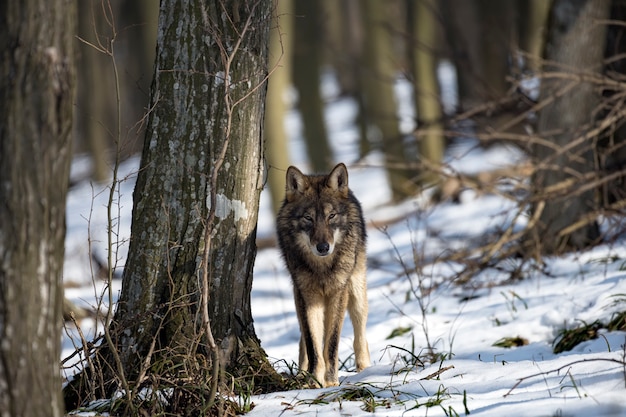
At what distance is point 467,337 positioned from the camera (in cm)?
730

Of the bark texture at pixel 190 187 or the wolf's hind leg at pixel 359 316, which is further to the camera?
the wolf's hind leg at pixel 359 316

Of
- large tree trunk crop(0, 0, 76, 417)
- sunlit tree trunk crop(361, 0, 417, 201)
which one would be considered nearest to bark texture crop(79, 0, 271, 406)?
large tree trunk crop(0, 0, 76, 417)

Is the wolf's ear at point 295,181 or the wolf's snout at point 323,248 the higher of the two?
the wolf's ear at point 295,181

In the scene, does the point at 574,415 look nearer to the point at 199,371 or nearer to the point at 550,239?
the point at 199,371

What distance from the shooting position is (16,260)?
11.4ft

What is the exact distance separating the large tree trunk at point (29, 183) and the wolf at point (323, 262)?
319 centimetres

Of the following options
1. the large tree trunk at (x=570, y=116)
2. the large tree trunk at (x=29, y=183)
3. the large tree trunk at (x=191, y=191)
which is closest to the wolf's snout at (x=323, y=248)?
the large tree trunk at (x=191, y=191)

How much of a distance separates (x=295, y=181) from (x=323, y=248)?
2.73ft

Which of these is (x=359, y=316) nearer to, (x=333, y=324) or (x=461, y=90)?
(x=333, y=324)

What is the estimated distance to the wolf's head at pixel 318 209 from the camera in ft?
21.8

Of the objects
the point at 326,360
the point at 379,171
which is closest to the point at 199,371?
the point at 326,360

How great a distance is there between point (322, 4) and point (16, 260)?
23633 mm

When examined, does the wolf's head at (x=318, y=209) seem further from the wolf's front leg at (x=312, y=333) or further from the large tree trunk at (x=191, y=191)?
the large tree trunk at (x=191, y=191)

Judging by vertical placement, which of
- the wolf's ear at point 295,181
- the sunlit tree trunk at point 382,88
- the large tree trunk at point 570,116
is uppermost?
the sunlit tree trunk at point 382,88
